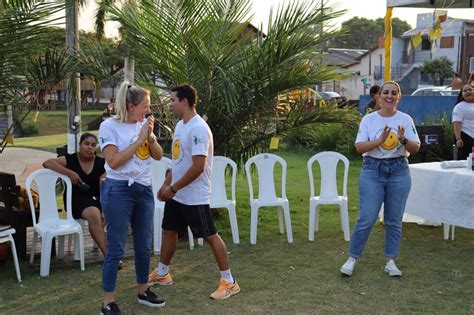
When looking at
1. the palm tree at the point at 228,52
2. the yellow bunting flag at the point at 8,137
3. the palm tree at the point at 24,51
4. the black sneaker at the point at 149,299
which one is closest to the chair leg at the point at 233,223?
the palm tree at the point at 228,52

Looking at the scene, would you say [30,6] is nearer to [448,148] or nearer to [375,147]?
[375,147]

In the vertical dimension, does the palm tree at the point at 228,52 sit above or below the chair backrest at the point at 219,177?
A: above

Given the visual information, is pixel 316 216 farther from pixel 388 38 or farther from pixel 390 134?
pixel 388 38

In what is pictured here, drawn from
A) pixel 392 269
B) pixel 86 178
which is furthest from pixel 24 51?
pixel 392 269

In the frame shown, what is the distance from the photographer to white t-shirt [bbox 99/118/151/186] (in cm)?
388

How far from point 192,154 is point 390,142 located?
5.51ft

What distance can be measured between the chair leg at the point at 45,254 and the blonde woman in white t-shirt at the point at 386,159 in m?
2.70

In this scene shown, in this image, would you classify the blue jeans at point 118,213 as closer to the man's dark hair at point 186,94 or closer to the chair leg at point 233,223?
the man's dark hair at point 186,94

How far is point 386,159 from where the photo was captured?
4.78 m

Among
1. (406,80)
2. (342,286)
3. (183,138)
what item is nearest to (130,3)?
(183,138)

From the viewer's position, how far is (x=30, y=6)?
5254 mm

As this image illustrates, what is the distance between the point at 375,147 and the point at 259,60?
2.30 meters

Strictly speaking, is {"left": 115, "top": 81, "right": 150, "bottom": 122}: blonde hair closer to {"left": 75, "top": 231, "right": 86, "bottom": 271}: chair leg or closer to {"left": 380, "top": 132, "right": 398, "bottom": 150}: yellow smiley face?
{"left": 75, "top": 231, "right": 86, "bottom": 271}: chair leg

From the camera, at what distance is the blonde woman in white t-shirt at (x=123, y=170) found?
3.88 meters
